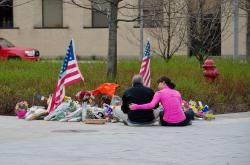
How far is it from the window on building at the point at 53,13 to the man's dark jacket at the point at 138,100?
111 ft

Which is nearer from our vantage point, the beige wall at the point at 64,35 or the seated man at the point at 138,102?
the seated man at the point at 138,102

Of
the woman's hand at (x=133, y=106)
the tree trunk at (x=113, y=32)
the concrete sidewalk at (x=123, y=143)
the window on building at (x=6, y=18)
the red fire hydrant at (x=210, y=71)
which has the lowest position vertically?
the concrete sidewalk at (x=123, y=143)

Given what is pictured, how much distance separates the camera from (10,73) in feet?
68.8

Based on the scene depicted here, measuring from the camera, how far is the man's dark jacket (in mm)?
15406

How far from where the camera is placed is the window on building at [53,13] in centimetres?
4894

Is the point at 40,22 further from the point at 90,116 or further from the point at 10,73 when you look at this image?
the point at 90,116

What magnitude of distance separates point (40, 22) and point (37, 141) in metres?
36.9

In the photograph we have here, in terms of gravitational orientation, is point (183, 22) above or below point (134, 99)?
above

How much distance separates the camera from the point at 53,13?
48938mm

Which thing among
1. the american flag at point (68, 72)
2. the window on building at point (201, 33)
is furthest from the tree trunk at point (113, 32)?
the window on building at point (201, 33)

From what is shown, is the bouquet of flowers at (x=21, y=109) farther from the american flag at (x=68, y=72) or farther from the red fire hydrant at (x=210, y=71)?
the red fire hydrant at (x=210, y=71)

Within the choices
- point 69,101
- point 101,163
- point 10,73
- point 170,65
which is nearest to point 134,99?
point 69,101

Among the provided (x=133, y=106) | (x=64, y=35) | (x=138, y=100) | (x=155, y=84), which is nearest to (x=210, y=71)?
(x=155, y=84)

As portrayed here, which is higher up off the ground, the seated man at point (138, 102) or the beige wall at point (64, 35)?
the beige wall at point (64, 35)
